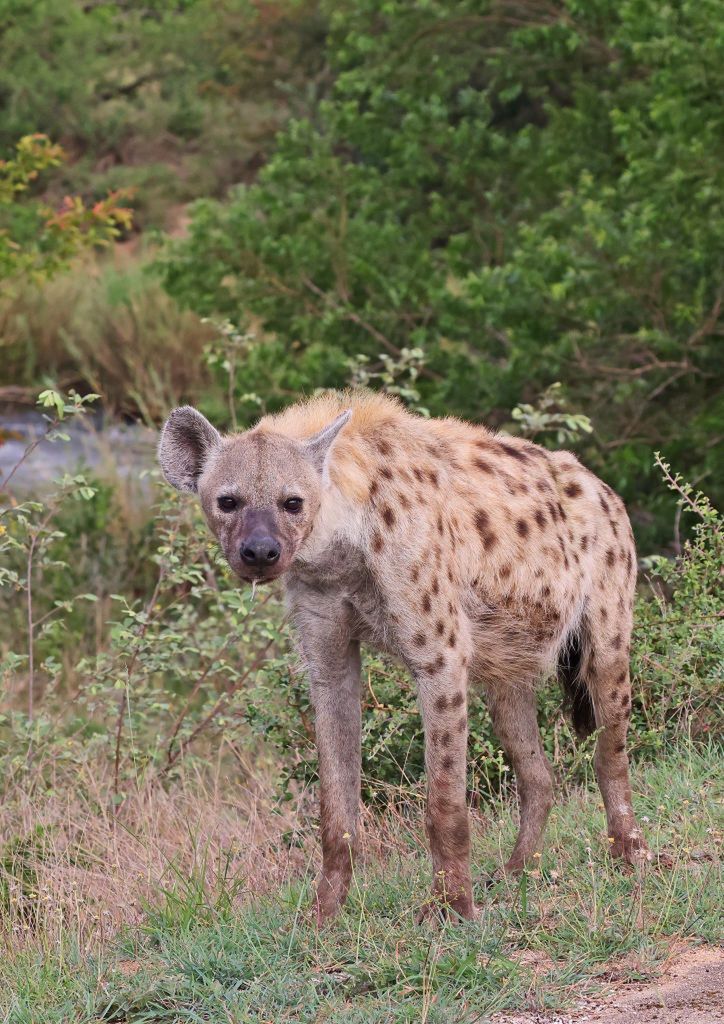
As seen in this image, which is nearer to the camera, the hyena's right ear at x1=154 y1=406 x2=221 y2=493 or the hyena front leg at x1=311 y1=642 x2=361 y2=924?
the hyena's right ear at x1=154 y1=406 x2=221 y2=493

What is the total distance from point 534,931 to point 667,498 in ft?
14.3

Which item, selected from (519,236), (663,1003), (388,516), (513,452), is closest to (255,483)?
(388,516)

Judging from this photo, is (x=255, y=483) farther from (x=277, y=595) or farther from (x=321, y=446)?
(x=277, y=595)

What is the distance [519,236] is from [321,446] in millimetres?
5301

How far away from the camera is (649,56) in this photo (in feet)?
24.4

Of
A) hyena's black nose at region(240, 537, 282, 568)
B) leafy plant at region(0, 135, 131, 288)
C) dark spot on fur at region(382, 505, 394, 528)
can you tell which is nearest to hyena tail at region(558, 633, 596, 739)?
dark spot on fur at region(382, 505, 394, 528)

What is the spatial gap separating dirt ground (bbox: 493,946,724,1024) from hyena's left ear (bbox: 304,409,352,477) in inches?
51.0

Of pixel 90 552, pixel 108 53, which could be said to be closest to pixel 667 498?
pixel 90 552

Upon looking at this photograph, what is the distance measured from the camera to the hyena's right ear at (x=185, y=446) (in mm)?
3613

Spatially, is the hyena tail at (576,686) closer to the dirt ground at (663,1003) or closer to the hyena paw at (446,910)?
the hyena paw at (446,910)

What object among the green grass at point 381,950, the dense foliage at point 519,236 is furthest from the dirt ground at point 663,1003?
the dense foliage at point 519,236

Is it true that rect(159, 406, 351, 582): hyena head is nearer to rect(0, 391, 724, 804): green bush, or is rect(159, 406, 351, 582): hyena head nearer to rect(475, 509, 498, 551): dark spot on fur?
rect(475, 509, 498, 551): dark spot on fur

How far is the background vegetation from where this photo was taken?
11.3ft

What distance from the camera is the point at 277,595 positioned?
243 inches
